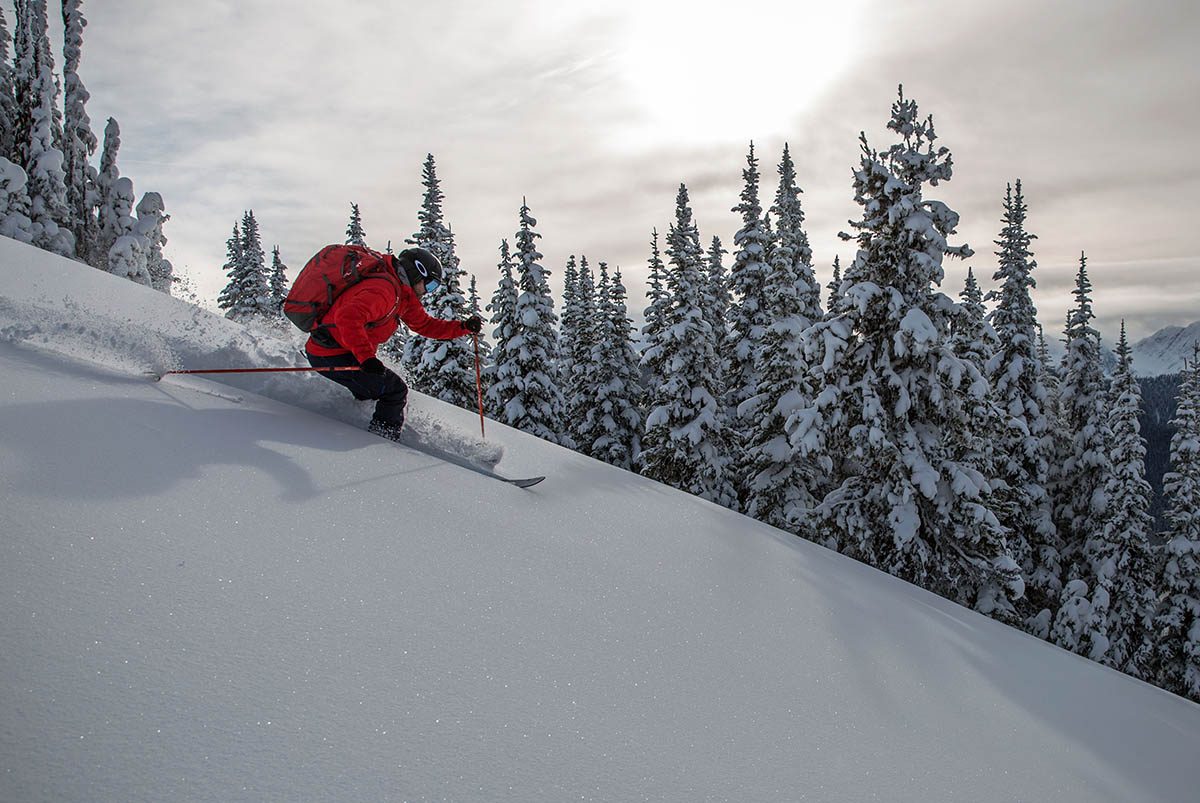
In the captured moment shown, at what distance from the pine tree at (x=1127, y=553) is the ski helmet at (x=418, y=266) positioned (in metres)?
26.3

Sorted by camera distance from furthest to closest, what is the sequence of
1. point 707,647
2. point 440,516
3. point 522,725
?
point 440,516, point 707,647, point 522,725

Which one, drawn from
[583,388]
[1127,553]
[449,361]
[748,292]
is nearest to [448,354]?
[449,361]

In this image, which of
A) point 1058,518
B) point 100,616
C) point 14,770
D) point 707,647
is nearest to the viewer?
point 14,770

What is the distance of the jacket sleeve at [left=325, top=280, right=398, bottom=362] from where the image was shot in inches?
206

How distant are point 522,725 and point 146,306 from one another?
6.39 m

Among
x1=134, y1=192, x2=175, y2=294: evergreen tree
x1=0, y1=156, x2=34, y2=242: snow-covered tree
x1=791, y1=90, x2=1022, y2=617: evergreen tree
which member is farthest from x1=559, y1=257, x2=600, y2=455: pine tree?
x1=0, y1=156, x2=34, y2=242: snow-covered tree

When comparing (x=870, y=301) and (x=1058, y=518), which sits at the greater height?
(x=870, y=301)

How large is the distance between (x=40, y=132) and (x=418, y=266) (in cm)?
3112

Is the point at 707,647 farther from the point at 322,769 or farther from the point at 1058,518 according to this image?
the point at 1058,518

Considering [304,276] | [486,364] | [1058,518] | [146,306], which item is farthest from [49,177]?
[1058,518]

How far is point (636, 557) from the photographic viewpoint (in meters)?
4.30

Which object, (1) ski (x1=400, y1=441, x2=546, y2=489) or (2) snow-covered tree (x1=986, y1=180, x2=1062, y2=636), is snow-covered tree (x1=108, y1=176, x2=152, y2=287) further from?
(2) snow-covered tree (x1=986, y1=180, x2=1062, y2=636)

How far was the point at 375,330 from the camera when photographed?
5.63 meters

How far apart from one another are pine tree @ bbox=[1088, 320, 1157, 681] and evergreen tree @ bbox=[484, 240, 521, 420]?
22451 millimetres
